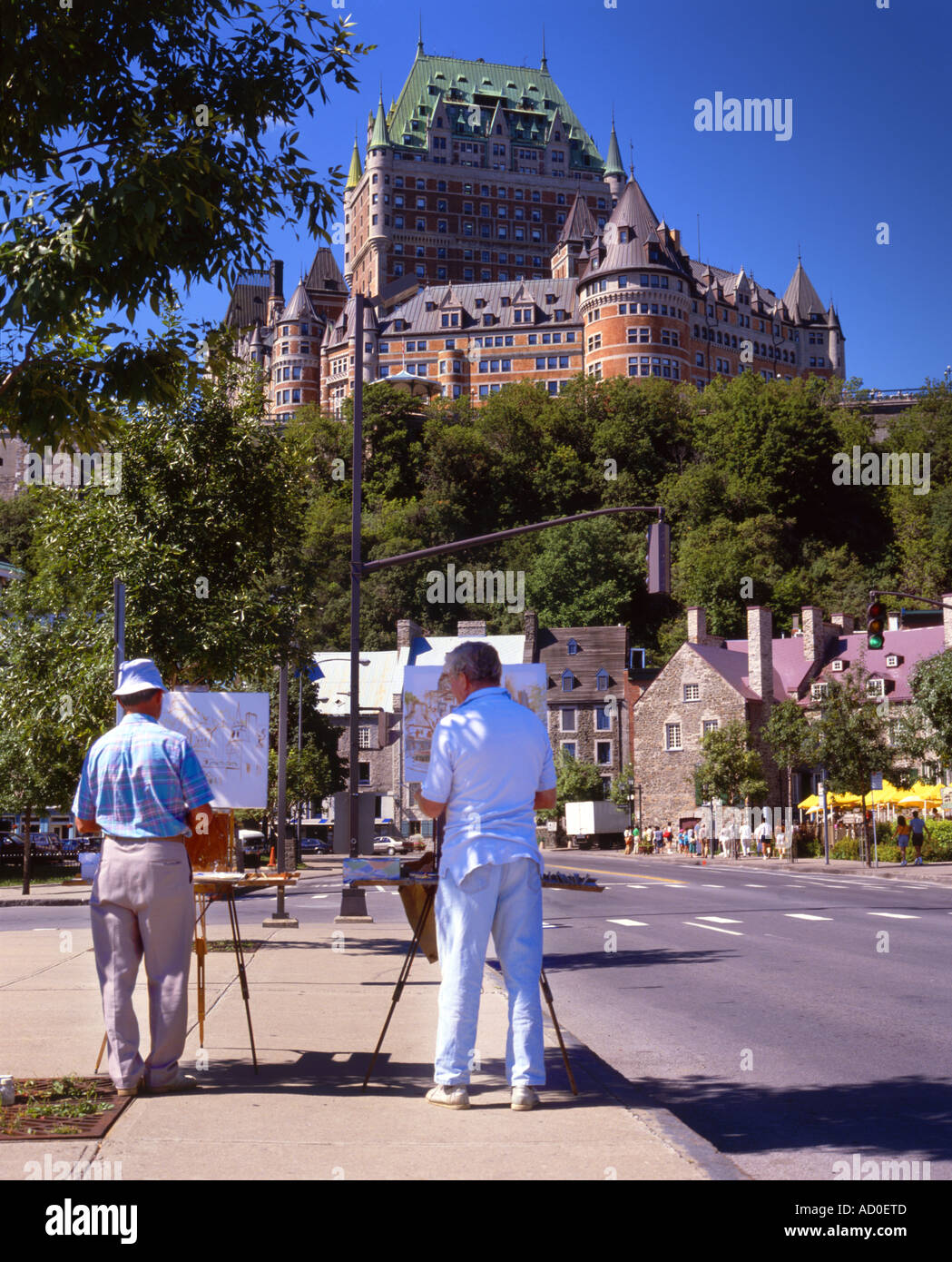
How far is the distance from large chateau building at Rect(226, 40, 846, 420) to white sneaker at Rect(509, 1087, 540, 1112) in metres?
118

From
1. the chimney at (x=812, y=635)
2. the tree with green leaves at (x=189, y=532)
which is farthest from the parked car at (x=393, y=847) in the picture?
the tree with green leaves at (x=189, y=532)

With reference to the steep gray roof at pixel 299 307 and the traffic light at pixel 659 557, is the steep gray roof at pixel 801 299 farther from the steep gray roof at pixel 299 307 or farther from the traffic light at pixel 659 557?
the traffic light at pixel 659 557

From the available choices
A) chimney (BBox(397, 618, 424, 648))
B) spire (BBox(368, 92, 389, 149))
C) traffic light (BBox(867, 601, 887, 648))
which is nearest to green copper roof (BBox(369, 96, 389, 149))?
spire (BBox(368, 92, 389, 149))

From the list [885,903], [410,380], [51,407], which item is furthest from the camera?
[410,380]

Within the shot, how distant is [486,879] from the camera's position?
711 centimetres

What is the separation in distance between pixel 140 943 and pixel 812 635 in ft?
244

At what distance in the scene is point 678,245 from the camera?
14000 centimetres

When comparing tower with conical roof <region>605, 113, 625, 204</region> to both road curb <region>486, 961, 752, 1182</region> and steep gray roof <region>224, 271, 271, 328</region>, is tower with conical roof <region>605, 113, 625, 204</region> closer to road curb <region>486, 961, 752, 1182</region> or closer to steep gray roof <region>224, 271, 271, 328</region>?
steep gray roof <region>224, 271, 271, 328</region>

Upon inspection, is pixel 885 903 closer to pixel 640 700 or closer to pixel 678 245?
pixel 640 700

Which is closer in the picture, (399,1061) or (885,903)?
(399,1061)

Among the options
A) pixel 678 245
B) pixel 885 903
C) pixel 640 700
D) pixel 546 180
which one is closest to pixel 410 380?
pixel 678 245

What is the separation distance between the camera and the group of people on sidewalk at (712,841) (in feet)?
210

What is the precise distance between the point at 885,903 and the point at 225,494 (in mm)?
15518

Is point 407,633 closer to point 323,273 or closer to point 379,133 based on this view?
point 323,273
